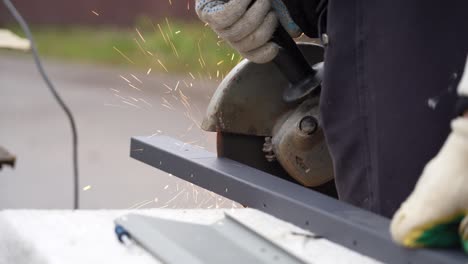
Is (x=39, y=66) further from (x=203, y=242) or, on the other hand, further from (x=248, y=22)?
(x=203, y=242)

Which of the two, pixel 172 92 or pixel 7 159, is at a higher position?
pixel 7 159

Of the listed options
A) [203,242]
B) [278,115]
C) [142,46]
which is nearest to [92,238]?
[203,242]

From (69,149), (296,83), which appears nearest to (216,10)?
(296,83)

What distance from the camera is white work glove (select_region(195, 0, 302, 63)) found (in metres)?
2.07

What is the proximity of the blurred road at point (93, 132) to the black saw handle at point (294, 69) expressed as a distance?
0.87 metres

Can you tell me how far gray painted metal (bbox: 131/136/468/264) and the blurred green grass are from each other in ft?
23.9

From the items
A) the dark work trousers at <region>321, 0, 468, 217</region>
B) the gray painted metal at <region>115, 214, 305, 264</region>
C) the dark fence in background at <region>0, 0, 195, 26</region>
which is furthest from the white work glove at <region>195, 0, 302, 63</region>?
the dark fence in background at <region>0, 0, 195, 26</region>

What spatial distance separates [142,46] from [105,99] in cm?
283

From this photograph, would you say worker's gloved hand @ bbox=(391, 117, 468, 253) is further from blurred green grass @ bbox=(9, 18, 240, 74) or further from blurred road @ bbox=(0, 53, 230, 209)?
blurred green grass @ bbox=(9, 18, 240, 74)

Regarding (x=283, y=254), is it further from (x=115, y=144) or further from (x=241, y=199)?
(x=115, y=144)

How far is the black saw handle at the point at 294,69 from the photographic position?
2172 mm

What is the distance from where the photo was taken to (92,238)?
1.52m

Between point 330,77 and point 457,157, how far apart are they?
0.71 m

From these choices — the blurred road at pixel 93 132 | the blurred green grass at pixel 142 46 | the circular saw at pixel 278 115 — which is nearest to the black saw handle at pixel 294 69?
the circular saw at pixel 278 115
